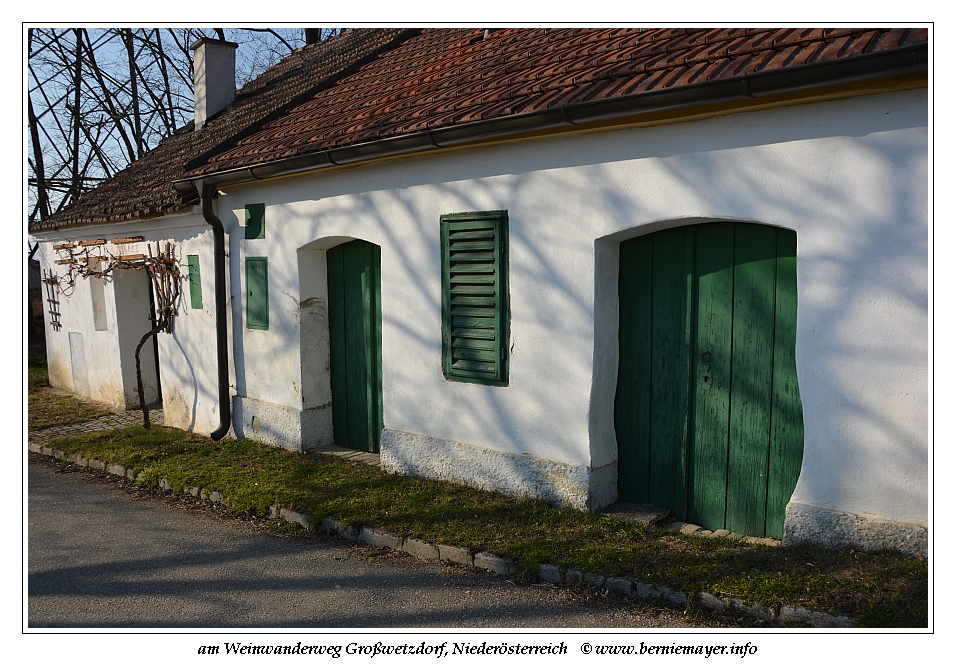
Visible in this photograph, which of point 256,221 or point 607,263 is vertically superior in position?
point 256,221

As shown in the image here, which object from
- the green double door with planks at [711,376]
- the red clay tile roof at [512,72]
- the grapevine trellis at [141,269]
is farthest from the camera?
the grapevine trellis at [141,269]

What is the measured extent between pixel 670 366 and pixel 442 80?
3.64 meters

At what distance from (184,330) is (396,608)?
19.3 feet

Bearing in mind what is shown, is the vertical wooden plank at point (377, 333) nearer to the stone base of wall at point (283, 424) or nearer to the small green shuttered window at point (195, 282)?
the stone base of wall at point (283, 424)

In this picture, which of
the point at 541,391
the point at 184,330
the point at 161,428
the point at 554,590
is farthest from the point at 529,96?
the point at 161,428

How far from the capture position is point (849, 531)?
4258 mm

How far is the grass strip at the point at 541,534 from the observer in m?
3.83

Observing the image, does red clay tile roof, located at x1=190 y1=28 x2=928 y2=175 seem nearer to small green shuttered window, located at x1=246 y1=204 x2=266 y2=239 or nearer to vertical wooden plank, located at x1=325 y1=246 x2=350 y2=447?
small green shuttered window, located at x1=246 y1=204 x2=266 y2=239

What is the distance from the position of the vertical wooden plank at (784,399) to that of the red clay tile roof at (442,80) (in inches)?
46.7

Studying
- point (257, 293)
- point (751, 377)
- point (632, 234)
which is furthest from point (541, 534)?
point (257, 293)

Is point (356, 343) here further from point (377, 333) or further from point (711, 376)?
point (711, 376)

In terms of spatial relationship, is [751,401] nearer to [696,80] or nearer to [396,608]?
[696,80]

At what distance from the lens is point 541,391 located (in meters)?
5.58

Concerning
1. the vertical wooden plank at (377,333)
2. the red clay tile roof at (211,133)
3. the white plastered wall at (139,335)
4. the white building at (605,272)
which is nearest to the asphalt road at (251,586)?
the white building at (605,272)
